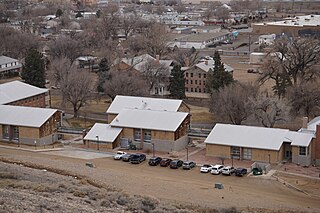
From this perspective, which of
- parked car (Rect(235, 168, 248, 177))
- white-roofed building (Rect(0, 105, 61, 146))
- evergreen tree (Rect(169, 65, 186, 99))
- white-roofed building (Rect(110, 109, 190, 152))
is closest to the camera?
parked car (Rect(235, 168, 248, 177))

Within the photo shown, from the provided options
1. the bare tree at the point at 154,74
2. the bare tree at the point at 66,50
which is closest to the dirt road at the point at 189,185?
the bare tree at the point at 154,74

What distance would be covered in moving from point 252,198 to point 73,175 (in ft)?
26.2

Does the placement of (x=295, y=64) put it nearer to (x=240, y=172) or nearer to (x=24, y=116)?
(x=240, y=172)

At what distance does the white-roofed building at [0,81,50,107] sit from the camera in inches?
1726

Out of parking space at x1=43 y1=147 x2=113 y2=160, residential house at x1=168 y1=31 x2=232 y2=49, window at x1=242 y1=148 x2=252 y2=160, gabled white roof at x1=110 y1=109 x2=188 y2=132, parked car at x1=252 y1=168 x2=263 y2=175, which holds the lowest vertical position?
parking space at x1=43 y1=147 x2=113 y2=160

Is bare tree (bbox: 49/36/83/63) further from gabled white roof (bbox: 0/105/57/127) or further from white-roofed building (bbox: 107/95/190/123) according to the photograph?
gabled white roof (bbox: 0/105/57/127)

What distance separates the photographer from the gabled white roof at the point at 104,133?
37.3 m

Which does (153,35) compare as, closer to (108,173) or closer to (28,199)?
(108,173)

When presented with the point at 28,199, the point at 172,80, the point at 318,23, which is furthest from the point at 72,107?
the point at 318,23

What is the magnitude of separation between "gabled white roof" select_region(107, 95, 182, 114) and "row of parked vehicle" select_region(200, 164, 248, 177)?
9087 millimetres

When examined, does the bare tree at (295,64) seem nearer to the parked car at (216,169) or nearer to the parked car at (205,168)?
the parked car at (205,168)

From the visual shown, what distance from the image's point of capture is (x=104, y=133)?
124 feet

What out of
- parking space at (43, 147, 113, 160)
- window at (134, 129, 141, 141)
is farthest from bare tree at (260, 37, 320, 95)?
parking space at (43, 147, 113, 160)

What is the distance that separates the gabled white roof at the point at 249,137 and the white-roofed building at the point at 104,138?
5.87 m
